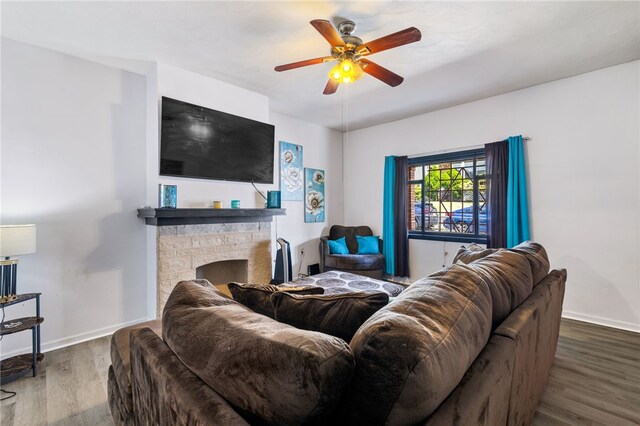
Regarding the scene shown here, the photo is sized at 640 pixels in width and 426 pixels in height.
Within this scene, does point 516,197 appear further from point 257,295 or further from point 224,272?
point 224,272

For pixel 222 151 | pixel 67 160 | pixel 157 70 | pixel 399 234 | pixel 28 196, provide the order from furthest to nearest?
pixel 399 234
pixel 222 151
pixel 157 70
pixel 67 160
pixel 28 196

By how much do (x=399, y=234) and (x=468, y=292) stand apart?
362cm

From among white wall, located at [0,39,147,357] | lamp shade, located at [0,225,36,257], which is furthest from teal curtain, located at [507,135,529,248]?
lamp shade, located at [0,225,36,257]

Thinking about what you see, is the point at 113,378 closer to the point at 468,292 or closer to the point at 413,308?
the point at 413,308

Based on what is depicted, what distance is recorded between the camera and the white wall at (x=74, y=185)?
2.40 m

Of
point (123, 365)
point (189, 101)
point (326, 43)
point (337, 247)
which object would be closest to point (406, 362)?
point (123, 365)

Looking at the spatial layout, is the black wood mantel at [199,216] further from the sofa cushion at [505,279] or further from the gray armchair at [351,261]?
the sofa cushion at [505,279]

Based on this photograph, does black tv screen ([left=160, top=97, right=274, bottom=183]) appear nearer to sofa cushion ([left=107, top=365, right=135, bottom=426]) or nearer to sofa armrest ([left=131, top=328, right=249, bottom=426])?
sofa cushion ([left=107, top=365, right=135, bottom=426])

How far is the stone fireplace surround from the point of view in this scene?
2.72 m

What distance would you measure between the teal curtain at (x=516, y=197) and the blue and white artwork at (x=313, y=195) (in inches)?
107

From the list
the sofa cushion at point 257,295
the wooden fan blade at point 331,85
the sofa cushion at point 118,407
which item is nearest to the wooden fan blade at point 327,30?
the wooden fan blade at point 331,85

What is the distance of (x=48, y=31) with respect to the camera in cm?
227

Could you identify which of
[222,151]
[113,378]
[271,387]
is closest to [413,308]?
[271,387]

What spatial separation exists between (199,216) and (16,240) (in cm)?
127
